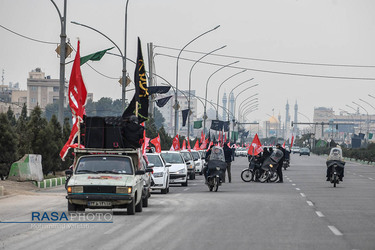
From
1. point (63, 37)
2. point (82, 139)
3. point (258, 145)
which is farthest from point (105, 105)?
point (82, 139)

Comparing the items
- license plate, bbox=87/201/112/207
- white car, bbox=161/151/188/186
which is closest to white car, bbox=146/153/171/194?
white car, bbox=161/151/188/186

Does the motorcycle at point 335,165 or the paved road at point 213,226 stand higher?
the motorcycle at point 335,165

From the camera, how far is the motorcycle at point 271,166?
40.4m

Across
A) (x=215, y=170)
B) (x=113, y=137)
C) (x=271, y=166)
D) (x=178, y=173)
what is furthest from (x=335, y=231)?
(x=271, y=166)

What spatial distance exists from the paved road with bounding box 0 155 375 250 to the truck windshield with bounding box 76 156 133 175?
1.08 m

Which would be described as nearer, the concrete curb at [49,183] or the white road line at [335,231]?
the white road line at [335,231]

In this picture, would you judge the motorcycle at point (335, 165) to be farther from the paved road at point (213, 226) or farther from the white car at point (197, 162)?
the white car at point (197, 162)

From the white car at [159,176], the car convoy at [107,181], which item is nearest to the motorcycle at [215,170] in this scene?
the white car at [159,176]

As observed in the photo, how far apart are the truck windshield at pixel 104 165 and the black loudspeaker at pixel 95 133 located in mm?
1625

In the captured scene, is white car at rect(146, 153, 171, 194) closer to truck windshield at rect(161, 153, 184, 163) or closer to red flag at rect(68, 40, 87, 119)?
red flag at rect(68, 40, 87, 119)

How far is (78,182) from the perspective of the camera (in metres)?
19.8

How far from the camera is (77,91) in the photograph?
1109 inches

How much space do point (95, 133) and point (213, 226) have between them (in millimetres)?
6680

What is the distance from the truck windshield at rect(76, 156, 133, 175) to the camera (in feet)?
68.1
